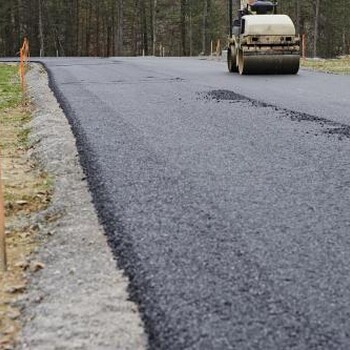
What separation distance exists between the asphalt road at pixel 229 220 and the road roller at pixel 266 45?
362 inches

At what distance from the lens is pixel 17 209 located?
17.6 ft

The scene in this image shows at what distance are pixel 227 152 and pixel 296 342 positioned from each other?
165 inches

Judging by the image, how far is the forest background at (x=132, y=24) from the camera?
6112 cm

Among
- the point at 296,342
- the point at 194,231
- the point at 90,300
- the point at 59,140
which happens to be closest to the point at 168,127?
the point at 59,140

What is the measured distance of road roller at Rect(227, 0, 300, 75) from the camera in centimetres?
1856

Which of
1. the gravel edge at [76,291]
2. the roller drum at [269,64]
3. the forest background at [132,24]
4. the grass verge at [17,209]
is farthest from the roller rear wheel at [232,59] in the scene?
the forest background at [132,24]

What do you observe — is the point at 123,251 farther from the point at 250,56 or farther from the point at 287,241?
the point at 250,56

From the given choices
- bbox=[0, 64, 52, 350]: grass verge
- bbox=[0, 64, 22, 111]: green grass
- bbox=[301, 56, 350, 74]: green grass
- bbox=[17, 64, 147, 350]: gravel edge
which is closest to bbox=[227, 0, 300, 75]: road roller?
bbox=[301, 56, 350, 74]: green grass

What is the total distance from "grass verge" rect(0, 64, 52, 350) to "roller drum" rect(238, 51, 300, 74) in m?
9.54

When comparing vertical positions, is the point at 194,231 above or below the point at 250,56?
below

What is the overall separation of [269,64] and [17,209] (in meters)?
14.6

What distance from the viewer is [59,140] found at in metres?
8.02

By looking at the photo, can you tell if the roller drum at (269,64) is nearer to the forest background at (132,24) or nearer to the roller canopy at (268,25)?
the roller canopy at (268,25)

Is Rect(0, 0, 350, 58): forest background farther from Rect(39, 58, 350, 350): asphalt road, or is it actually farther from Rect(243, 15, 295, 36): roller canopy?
Rect(39, 58, 350, 350): asphalt road
